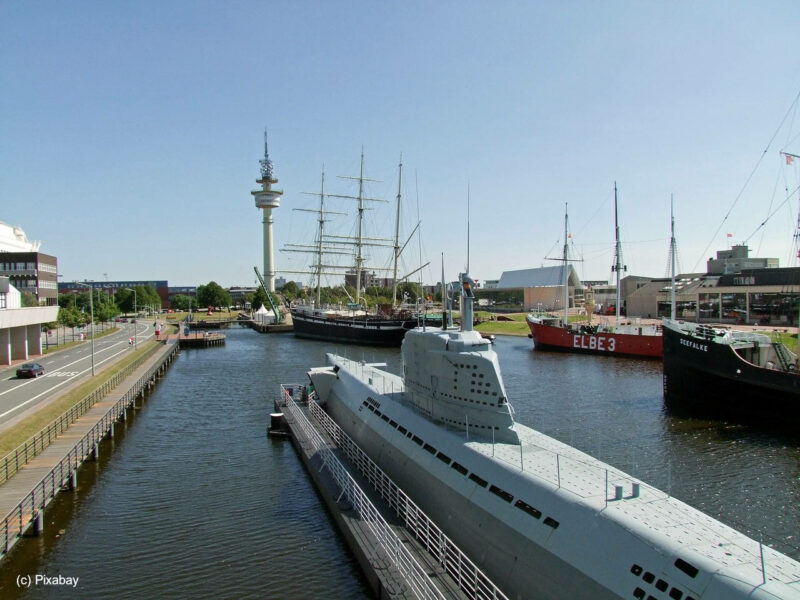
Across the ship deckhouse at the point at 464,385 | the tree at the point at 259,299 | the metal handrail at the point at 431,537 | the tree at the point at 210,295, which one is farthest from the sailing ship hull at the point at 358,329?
the tree at the point at 210,295

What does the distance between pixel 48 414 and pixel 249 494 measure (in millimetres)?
13123

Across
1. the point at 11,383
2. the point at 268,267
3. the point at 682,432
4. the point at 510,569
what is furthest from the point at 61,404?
the point at 268,267

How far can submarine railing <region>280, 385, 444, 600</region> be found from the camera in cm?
1225

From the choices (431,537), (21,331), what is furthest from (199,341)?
(431,537)

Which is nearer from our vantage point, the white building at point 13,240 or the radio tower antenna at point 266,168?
the white building at point 13,240

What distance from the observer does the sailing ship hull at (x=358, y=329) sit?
256 feet

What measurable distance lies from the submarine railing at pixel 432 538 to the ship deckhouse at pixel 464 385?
2763mm

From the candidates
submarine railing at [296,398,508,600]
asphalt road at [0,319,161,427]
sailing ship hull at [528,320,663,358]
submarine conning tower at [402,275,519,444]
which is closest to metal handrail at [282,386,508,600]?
submarine railing at [296,398,508,600]

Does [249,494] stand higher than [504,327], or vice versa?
[504,327]

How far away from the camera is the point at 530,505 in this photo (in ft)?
40.2

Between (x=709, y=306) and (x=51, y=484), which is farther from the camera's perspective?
(x=709, y=306)

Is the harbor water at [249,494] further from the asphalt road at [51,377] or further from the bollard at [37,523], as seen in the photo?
the asphalt road at [51,377]

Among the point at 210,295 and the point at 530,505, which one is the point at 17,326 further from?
the point at 210,295

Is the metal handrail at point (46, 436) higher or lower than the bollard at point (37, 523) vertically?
higher
